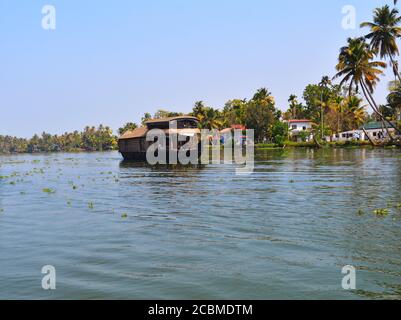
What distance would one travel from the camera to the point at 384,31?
63.5 meters

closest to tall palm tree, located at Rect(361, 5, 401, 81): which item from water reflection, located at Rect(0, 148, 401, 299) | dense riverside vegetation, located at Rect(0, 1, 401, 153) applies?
dense riverside vegetation, located at Rect(0, 1, 401, 153)

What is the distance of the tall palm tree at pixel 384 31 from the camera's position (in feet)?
208

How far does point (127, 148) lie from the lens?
74562 mm

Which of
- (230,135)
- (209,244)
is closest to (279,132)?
(230,135)

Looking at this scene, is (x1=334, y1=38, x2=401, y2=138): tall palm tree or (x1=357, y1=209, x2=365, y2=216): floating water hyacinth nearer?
(x1=357, y1=209, x2=365, y2=216): floating water hyacinth

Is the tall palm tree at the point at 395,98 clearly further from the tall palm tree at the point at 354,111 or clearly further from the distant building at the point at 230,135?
the distant building at the point at 230,135

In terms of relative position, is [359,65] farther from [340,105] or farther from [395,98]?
[340,105]

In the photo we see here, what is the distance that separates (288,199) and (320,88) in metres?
111

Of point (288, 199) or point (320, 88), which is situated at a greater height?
point (320, 88)

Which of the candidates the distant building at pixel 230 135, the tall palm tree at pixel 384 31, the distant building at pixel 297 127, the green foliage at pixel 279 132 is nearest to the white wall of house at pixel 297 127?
the distant building at pixel 297 127

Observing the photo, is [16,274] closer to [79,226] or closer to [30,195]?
[79,226]

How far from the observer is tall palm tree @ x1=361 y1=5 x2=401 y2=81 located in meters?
63.4

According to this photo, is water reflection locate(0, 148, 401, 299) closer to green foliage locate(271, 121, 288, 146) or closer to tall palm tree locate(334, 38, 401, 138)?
tall palm tree locate(334, 38, 401, 138)

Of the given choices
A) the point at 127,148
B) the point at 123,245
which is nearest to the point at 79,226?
the point at 123,245
